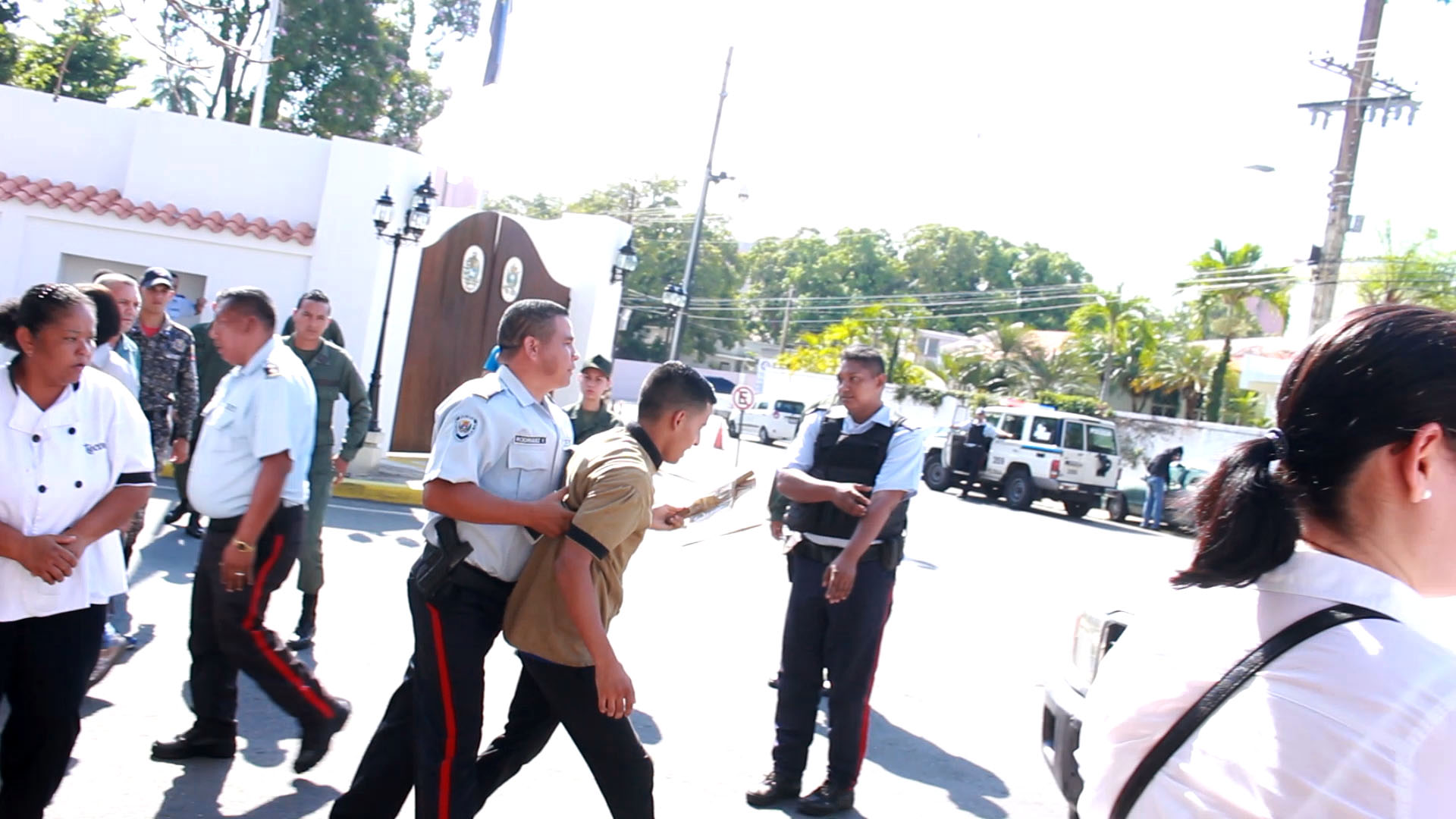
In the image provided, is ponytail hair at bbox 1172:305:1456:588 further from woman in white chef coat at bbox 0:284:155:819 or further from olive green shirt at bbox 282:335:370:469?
olive green shirt at bbox 282:335:370:469

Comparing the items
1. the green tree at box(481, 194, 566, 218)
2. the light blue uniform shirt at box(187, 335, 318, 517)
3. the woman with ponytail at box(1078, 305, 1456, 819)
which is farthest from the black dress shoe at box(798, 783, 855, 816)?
the green tree at box(481, 194, 566, 218)

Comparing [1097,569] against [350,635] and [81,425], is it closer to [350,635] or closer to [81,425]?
[350,635]

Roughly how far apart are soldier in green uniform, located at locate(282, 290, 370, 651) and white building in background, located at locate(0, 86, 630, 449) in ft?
25.6

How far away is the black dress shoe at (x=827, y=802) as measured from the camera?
15.0ft

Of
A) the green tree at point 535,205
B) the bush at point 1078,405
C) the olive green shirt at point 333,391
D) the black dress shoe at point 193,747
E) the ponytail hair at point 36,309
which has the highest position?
the green tree at point 535,205

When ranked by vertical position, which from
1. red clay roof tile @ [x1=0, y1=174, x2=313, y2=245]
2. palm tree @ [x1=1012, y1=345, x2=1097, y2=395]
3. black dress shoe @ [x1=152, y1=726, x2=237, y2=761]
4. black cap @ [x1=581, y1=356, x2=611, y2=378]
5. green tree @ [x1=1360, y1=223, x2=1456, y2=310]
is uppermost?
green tree @ [x1=1360, y1=223, x2=1456, y2=310]

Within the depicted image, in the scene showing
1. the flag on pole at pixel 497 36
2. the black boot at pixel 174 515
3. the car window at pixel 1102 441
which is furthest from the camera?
Answer: the car window at pixel 1102 441

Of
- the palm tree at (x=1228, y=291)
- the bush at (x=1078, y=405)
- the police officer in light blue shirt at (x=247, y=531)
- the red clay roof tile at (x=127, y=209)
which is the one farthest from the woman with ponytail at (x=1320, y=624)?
the palm tree at (x=1228, y=291)

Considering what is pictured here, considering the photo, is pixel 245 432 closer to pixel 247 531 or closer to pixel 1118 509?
pixel 247 531

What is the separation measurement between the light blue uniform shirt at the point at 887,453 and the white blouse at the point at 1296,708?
10.7ft

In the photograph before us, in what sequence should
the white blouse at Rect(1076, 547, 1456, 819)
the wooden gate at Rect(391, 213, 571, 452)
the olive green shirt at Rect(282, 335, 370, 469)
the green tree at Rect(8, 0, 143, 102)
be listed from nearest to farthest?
the white blouse at Rect(1076, 547, 1456, 819) → the olive green shirt at Rect(282, 335, 370, 469) → the wooden gate at Rect(391, 213, 571, 452) → the green tree at Rect(8, 0, 143, 102)

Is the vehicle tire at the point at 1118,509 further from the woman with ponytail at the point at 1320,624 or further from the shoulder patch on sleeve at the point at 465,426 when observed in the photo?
the woman with ponytail at the point at 1320,624

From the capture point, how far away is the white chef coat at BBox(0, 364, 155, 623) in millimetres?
3197

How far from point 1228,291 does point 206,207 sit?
94.9 feet
